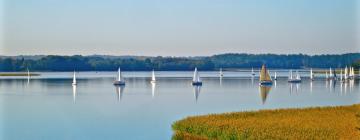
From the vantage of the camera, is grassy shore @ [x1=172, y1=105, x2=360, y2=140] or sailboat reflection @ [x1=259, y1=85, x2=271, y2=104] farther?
sailboat reflection @ [x1=259, y1=85, x2=271, y2=104]

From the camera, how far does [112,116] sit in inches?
1639

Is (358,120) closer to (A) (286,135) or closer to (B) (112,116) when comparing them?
(A) (286,135)

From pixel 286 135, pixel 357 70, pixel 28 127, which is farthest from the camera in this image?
pixel 357 70

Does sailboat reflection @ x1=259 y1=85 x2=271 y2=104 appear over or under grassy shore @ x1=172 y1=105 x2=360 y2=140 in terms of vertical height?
under

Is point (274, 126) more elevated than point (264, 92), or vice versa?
point (274, 126)

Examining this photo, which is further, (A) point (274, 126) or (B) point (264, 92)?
(B) point (264, 92)

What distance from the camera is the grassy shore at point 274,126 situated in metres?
20.9

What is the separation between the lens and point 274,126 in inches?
917

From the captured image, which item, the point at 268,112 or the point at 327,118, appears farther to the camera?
the point at 268,112

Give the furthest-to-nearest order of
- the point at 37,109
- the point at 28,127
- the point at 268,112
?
1. the point at 37,109
2. the point at 28,127
3. the point at 268,112

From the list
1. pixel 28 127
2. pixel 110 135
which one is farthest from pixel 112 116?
pixel 110 135

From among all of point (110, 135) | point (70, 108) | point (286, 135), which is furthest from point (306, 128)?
point (70, 108)

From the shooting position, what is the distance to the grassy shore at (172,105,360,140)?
68.5 feet

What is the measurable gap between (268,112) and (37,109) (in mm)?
24886
